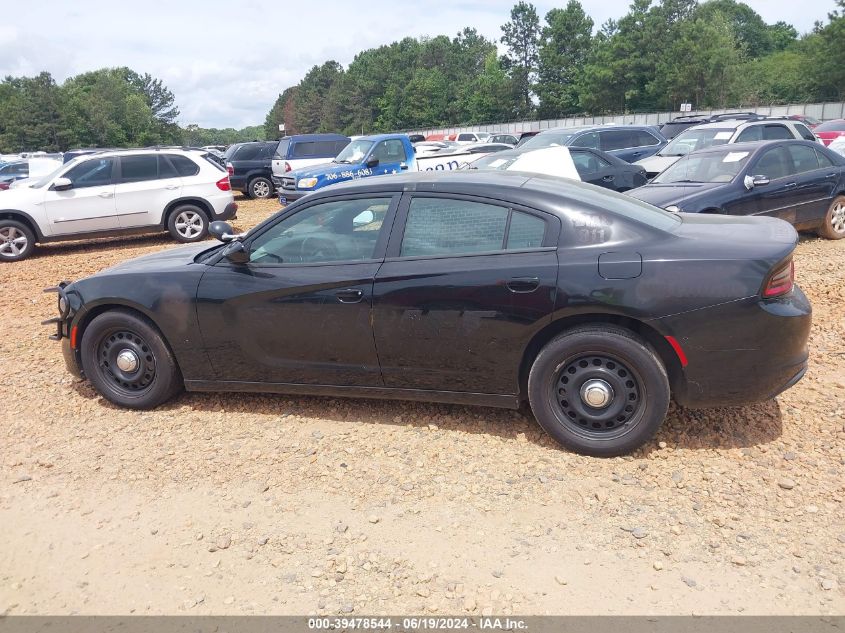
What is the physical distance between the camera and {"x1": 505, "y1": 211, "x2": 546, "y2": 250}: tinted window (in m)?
3.83

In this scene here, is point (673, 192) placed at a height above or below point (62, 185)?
below

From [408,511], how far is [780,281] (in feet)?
7.49

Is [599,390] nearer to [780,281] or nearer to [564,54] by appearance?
[780,281]

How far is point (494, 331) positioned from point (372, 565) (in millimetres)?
1431

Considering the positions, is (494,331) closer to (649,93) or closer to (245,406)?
(245,406)

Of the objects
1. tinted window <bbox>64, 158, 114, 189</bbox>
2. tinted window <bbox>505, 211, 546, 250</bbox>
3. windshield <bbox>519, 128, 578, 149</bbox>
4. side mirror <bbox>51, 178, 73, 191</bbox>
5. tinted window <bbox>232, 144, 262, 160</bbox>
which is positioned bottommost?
tinted window <bbox>505, 211, 546, 250</bbox>

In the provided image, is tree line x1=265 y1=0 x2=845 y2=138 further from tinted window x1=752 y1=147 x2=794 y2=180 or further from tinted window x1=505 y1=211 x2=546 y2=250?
tinted window x1=505 y1=211 x2=546 y2=250

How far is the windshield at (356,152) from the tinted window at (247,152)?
206 inches

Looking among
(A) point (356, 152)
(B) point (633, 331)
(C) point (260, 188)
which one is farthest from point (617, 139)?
(B) point (633, 331)

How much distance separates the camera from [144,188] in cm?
1186

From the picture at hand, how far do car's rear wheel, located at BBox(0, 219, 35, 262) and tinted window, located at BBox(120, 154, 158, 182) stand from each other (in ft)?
5.85

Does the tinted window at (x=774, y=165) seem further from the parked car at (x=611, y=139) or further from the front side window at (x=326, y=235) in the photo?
the front side window at (x=326, y=235)

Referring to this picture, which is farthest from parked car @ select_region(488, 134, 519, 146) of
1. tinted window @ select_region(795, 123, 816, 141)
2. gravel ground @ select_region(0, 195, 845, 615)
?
gravel ground @ select_region(0, 195, 845, 615)
